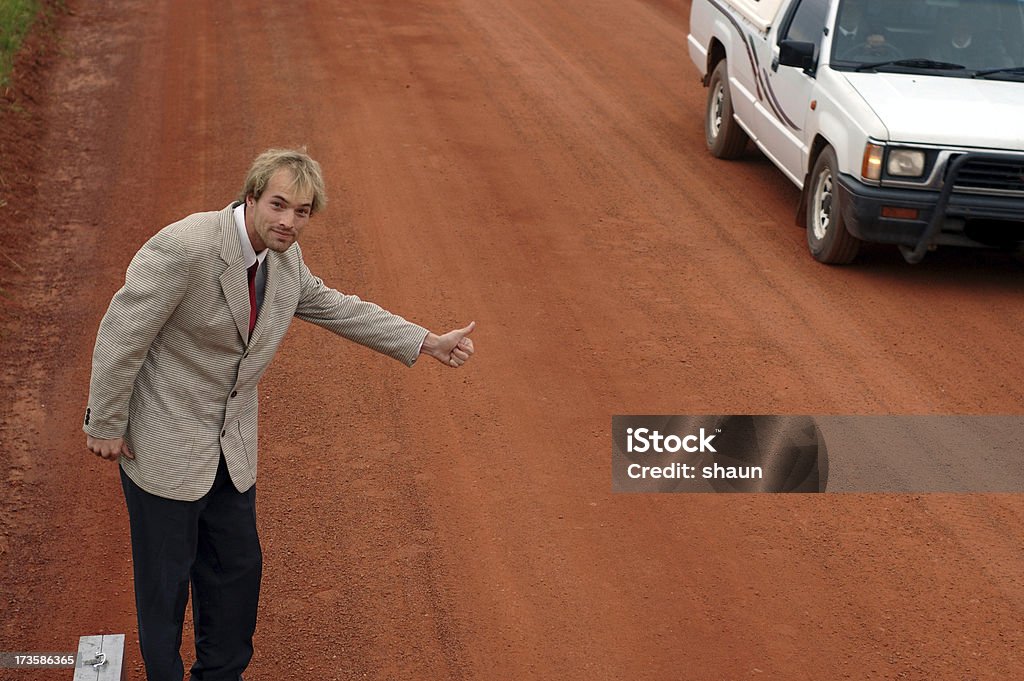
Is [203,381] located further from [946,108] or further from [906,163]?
[946,108]

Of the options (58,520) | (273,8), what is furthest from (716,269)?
(273,8)

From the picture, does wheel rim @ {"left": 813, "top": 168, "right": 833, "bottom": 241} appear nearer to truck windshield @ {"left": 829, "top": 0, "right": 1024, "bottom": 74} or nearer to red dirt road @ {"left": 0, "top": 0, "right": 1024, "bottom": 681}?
red dirt road @ {"left": 0, "top": 0, "right": 1024, "bottom": 681}

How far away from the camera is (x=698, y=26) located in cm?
1267

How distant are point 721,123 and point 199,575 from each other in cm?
835

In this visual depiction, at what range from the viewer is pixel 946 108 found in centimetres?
867

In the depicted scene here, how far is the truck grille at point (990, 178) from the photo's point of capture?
8508mm

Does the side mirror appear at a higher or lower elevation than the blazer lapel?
lower

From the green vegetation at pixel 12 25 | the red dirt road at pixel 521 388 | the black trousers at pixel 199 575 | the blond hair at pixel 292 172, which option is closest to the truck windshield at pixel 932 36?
the red dirt road at pixel 521 388

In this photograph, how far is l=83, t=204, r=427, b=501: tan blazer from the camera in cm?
388

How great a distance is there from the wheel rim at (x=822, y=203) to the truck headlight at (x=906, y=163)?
0.77 metres

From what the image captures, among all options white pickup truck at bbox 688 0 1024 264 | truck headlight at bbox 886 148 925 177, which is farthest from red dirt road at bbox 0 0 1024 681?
truck headlight at bbox 886 148 925 177

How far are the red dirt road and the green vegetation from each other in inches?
21.6

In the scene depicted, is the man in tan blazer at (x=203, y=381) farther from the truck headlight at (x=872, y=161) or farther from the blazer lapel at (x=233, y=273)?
the truck headlight at (x=872, y=161)

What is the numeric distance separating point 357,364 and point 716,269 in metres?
2.84
